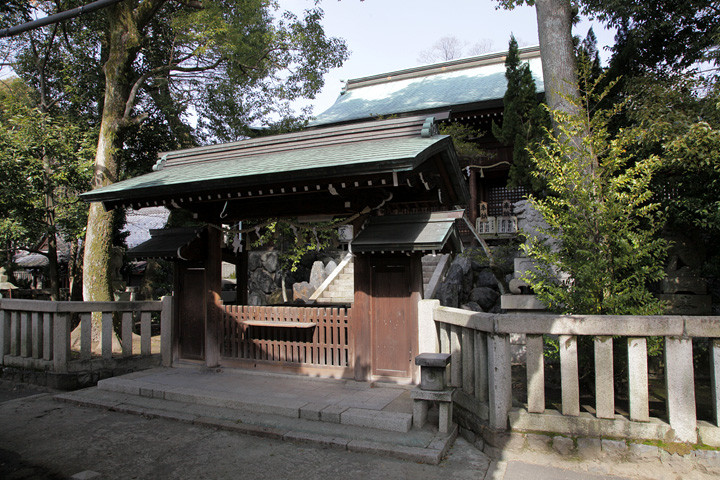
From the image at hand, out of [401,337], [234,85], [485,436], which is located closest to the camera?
[485,436]

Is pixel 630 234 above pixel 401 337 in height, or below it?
above

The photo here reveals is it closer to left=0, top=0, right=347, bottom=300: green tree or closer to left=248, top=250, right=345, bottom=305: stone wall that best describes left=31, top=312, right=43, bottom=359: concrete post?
left=0, top=0, right=347, bottom=300: green tree

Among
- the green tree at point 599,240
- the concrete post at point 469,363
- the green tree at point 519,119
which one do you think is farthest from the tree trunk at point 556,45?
the concrete post at point 469,363

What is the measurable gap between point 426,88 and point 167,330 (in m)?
17.3

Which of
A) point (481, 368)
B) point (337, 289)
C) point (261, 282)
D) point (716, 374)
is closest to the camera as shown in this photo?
point (716, 374)

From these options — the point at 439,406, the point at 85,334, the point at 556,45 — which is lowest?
the point at 439,406

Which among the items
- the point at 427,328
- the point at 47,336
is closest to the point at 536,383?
the point at 427,328

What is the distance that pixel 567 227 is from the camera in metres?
6.38

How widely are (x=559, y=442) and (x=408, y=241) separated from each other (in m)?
3.18

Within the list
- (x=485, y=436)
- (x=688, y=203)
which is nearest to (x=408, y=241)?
(x=485, y=436)

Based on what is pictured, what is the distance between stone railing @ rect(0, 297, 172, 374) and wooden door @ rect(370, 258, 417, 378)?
453 centimetres

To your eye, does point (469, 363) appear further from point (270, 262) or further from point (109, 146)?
point (270, 262)

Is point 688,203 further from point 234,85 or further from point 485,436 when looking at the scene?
point 234,85

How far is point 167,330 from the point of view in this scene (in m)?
9.05
